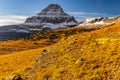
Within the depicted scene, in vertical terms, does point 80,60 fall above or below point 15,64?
above

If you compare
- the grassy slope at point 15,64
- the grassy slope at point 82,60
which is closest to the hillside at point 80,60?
the grassy slope at point 82,60

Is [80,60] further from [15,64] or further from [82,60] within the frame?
[15,64]

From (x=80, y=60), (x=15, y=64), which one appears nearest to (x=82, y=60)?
(x=80, y=60)

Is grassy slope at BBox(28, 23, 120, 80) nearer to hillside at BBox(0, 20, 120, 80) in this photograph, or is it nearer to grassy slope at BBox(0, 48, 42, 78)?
hillside at BBox(0, 20, 120, 80)

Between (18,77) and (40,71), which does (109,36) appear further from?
(18,77)

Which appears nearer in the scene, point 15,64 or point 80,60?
point 80,60

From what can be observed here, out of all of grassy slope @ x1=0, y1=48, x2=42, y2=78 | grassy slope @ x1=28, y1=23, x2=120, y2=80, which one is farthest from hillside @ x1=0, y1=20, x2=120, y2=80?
grassy slope @ x1=0, y1=48, x2=42, y2=78

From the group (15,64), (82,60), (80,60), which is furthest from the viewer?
(15,64)

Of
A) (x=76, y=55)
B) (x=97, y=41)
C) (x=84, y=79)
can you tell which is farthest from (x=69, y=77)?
(x=97, y=41)

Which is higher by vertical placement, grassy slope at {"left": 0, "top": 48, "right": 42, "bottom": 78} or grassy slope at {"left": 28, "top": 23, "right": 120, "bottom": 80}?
grassy slope at {"left": 28, "top": 23, "right": 120, "bottom": 80}

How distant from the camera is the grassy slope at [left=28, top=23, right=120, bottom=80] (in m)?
24.9

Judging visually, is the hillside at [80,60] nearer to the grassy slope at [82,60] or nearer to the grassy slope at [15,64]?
the grassy slope at [82,60]

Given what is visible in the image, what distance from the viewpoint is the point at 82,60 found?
2719cm

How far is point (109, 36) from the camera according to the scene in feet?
99.1
